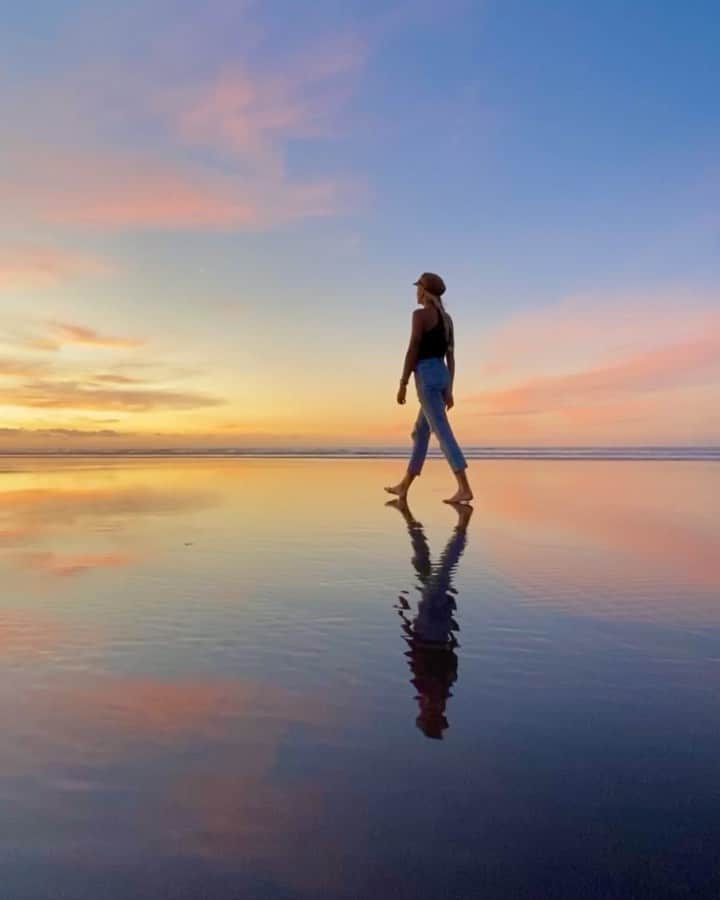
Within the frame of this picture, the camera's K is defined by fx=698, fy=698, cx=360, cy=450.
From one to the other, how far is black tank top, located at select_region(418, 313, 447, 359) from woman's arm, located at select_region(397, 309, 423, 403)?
10cm

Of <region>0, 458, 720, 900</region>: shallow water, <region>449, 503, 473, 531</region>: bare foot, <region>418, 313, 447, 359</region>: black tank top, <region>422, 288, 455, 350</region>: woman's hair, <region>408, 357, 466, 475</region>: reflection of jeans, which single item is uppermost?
<region>422, 288, 455, 350</region>: woman's hair

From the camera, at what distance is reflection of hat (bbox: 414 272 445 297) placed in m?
9.58

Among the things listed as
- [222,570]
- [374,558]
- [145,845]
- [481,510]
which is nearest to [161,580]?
[222,570]

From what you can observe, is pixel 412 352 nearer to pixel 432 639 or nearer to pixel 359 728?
pixel 432 639

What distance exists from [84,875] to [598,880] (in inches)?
41.9

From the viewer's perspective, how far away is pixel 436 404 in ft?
31.3

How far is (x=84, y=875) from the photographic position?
1455 millimetres

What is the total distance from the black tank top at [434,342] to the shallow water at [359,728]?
4941 mm

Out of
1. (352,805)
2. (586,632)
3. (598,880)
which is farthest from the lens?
(586,632)

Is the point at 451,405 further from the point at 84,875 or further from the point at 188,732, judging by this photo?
the point at 84,875

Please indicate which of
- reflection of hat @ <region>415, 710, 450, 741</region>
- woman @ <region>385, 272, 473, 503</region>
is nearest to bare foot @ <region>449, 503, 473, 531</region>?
woman @ <region>385, 272, 473, 503</region>

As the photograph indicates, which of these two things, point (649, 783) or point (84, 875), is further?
point (649, 783)

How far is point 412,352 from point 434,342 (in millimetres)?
355

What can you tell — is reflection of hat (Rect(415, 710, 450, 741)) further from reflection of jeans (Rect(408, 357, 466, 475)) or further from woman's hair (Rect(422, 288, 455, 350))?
woman's hair (Rect(422, 288, 455, 350))
